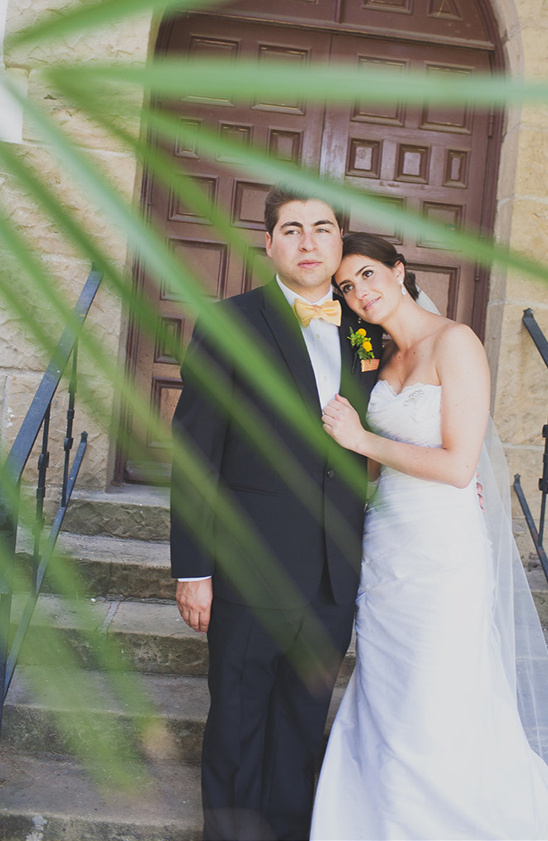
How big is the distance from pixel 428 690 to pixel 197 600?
66cm

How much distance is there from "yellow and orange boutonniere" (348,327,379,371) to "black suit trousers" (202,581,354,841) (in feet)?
2.04

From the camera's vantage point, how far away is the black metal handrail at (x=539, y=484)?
3.00 meters

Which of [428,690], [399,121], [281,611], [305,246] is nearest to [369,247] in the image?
[305,246]

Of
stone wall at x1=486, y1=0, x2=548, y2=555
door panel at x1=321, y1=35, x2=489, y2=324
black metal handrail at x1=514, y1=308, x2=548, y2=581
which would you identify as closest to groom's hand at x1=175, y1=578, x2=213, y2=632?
black metal handrail at x1=514, y1=308, x2=548, y2=581

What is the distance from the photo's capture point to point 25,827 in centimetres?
195

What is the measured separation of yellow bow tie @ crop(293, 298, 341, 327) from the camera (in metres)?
1.67

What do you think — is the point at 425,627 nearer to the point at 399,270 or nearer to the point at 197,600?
the point at 197,600

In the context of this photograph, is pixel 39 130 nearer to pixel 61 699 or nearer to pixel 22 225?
pixel 22 225

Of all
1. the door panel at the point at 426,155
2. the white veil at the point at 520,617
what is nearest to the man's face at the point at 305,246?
the white veil at the point at 520,617

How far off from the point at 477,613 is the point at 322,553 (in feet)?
1.52

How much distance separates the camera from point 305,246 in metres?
1.75

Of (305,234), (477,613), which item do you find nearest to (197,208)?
(305,234)

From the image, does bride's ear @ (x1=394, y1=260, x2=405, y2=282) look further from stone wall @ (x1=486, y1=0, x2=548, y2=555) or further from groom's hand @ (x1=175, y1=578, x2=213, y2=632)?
stone wall @ (x1=486, y1=0, x2=548, y2=555)

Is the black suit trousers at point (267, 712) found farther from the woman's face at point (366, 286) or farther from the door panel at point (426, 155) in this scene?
the door panel at point (426, 155)
